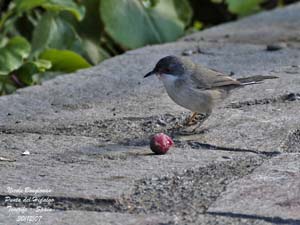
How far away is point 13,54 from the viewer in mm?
6039

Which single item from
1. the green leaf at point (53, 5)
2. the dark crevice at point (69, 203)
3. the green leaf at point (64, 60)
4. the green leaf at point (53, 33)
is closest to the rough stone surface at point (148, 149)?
the dark crevice at point (69, 203)

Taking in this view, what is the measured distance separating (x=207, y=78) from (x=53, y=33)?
1917 mm

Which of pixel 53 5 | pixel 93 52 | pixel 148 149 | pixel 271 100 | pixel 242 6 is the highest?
pixel 148 149

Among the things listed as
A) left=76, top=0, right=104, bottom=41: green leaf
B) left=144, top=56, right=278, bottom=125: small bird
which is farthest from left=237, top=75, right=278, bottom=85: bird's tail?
left=76, top=0, right=104, bottom=41: green leaf

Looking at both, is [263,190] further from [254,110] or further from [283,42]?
[283,42]

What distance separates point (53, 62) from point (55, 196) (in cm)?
294

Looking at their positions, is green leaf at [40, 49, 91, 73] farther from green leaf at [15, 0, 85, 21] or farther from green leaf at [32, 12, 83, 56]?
green leaf at [15, 0, 85, 21]

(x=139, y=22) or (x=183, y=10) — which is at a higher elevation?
(x=139, y=22)

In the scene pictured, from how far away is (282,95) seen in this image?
195 inches

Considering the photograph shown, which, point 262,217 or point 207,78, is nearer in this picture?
point 262,217

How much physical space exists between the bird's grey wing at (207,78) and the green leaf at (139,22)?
5.46 ft

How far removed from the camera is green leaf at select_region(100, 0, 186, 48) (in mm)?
6730

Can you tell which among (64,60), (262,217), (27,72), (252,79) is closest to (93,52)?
(64,60)

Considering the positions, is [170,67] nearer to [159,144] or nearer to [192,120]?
[192,120]
